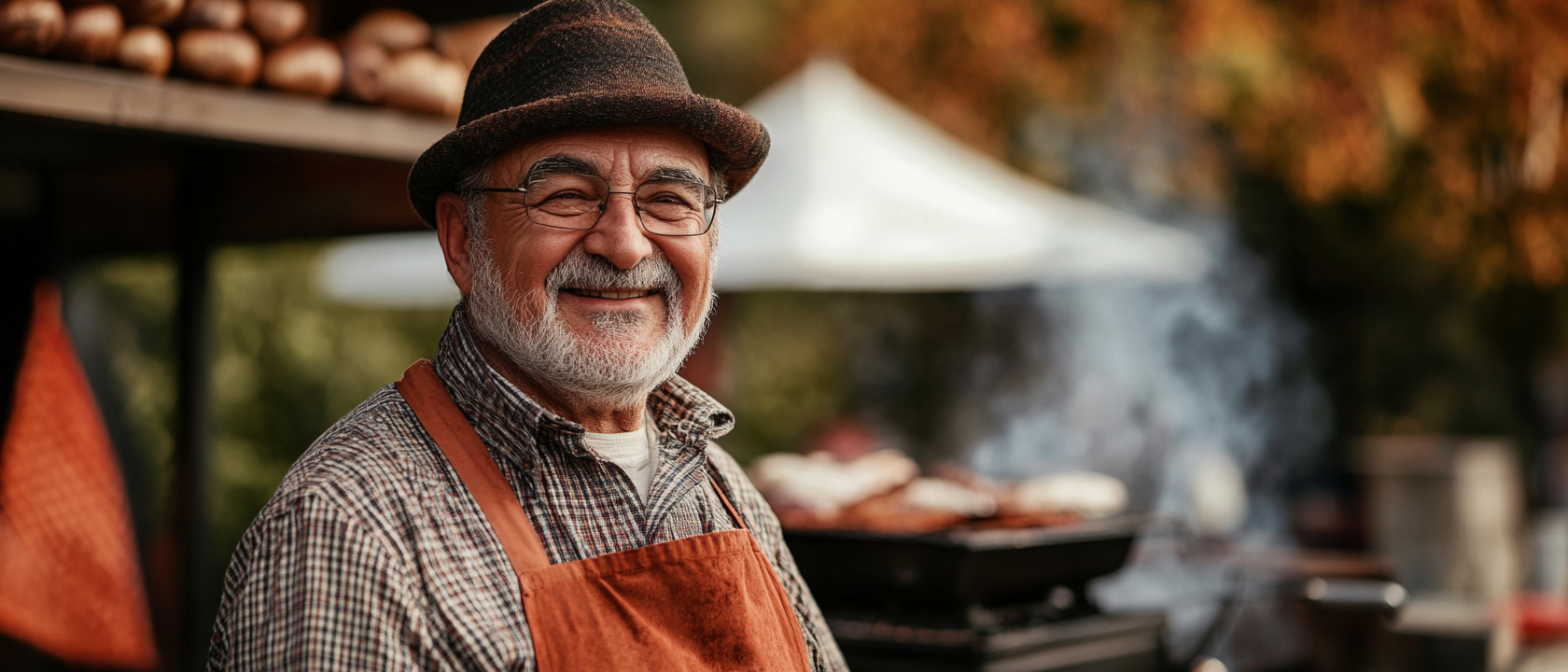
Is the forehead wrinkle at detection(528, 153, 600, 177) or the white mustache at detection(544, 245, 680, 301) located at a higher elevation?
the forehead wrinkle at detection(528, 153, 600, 177)

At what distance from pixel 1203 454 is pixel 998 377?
2403 millimetres

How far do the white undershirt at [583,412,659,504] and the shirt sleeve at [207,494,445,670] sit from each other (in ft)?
1.40

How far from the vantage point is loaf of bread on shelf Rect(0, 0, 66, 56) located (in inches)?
91.8

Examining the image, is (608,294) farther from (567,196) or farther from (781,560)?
(781,560)

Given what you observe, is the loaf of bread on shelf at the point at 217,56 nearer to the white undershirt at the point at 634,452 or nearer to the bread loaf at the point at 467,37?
the bread loaf at the point at 467,37

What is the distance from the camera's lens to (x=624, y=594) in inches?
66.4

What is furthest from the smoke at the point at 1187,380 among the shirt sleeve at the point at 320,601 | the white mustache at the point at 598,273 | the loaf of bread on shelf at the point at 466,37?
the shirt sleeve at the point at 320,601

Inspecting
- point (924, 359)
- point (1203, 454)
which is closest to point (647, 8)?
point (924, 359)

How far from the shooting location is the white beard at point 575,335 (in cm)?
181

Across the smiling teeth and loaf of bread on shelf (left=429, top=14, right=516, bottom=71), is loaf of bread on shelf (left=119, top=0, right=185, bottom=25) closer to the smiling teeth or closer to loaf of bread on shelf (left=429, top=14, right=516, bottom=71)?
loaf of bread on shelf (left=429, top=14, right=516, bottom=71)

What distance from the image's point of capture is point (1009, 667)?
346 cm

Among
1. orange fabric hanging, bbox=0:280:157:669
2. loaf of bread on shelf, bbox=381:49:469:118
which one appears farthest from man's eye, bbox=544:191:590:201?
orange fabric hanging, bbox=0:280:157:669

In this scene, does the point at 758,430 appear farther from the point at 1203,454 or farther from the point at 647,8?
the point at 647,8

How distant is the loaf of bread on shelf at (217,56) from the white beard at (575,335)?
3.88 ft
